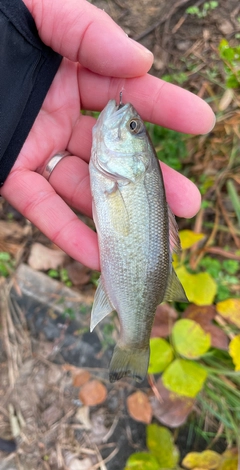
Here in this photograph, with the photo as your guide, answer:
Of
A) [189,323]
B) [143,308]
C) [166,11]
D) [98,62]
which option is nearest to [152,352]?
[189,323]

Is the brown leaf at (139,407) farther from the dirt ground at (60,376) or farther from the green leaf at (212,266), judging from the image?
the green leaf at (212,266)

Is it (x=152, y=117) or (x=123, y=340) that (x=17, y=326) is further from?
(x=152, y=117)

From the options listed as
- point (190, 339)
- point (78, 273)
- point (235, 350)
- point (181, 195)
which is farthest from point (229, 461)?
point (181, 195)

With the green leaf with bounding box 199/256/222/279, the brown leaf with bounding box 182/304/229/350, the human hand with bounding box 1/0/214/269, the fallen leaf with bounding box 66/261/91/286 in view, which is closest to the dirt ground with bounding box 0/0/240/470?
the fallen leaf with bounding box 66/261/91/286

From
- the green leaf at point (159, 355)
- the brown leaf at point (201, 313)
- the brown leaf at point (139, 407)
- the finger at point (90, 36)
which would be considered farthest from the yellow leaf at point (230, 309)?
the finger at point (90, 36)

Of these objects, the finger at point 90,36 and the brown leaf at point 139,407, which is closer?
the finger at point 90,36

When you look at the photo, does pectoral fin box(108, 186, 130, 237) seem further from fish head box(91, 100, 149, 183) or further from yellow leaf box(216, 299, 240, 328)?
yellow leaf box(216, 299, 240, 328)
